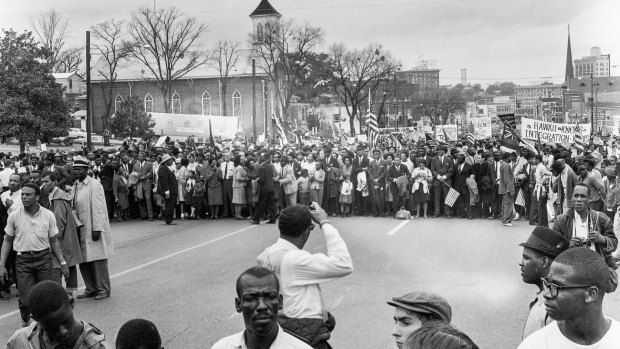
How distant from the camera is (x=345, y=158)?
822 inches

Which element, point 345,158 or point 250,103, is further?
point 250,103

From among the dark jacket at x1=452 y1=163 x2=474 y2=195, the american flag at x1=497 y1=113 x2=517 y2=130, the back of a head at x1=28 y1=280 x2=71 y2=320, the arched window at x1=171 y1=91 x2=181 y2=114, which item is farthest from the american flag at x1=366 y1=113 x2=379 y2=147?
the arched window at x1=171 y1=91 x2=181 y2=114

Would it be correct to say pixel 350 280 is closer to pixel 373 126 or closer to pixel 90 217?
pixel 90 217

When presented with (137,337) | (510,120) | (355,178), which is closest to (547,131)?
→ (510,120)

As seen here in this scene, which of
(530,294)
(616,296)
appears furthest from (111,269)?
(616,296)

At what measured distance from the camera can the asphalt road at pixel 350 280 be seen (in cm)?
846

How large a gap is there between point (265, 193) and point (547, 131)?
13122 mm

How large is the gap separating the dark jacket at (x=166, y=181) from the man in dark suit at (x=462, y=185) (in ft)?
25.0

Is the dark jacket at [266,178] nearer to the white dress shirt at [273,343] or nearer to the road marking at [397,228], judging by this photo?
the road marking at [397,228]

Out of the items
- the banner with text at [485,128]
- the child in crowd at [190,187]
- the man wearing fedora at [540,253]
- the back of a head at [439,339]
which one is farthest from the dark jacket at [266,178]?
A: the banner with text at [485,128]

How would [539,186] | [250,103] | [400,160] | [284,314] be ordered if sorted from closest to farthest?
[284,314]
[539,186]
[400,160]
[250,103]

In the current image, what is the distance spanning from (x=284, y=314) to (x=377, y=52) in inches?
2519

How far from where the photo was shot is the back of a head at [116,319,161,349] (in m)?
3.59

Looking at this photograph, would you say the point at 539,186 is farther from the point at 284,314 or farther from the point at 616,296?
the point at 284,314
